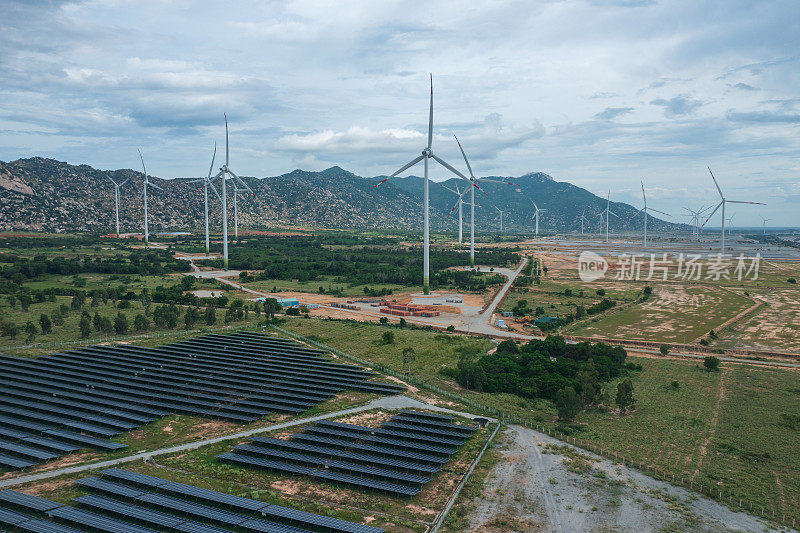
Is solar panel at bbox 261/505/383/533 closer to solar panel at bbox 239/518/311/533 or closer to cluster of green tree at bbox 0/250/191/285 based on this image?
solar panel at bbox 239/518/311/533

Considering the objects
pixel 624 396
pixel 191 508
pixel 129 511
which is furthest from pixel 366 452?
pixel 624 396

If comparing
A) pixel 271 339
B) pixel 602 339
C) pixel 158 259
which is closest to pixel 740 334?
pixel 602 339

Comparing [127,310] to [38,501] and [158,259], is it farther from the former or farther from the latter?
[158,259]

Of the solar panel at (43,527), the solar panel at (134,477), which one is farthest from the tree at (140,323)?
the solar panel at (43,527)

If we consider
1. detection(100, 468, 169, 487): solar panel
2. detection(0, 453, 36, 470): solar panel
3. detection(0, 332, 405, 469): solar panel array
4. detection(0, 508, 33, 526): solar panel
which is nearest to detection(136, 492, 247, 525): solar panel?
detection(100, 468, 169, 487): solar panel

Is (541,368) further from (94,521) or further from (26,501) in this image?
(26,501)

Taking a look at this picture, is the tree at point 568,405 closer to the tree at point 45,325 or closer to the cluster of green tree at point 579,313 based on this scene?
the cluster of green tree at point 579,313
